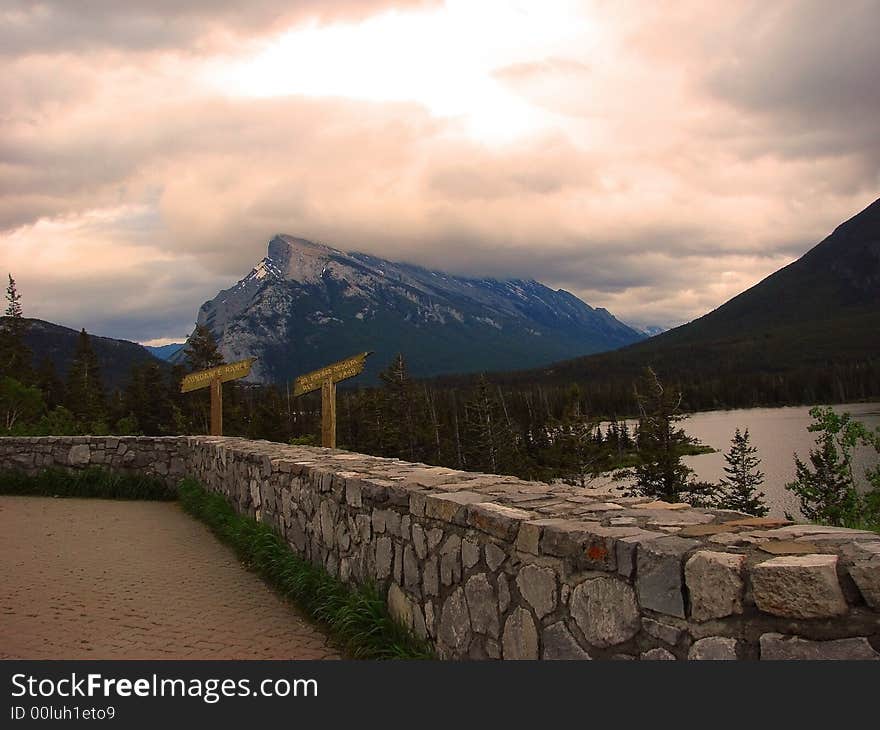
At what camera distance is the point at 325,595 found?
584cm

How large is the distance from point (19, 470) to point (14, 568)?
663 centimetres

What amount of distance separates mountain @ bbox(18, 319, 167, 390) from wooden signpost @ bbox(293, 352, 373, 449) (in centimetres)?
13261

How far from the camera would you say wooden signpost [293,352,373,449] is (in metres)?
9.91

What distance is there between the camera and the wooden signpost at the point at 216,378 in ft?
42.9

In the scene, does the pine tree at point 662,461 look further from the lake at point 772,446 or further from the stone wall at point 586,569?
the stone wall at point 586,569

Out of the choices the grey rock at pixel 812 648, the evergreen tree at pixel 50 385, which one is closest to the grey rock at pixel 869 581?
the grey rock at pixel 812 648

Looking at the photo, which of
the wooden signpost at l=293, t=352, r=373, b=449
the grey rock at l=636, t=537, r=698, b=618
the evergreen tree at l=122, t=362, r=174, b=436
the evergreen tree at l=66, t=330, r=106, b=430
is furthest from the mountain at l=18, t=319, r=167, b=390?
the grey rock at l=636, t=537, r=698, b=618

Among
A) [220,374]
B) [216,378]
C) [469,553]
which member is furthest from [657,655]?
[216,378]

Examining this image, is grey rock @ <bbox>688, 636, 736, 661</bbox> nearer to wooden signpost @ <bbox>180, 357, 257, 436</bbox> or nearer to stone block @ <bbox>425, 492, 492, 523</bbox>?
stone block @ <bbox>425, 492, 492, 523</bbox>

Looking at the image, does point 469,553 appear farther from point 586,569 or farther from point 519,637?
point 586,569

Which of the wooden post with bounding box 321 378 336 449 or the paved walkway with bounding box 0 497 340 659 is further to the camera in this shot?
the wooden post with bounding box 321 378 336 449

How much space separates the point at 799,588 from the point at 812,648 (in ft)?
0.62

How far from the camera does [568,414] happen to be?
151 feet

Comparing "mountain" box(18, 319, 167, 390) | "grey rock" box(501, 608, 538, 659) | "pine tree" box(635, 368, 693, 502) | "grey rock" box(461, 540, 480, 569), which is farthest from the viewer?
"mountain" box(18, 319, 167, 390)
